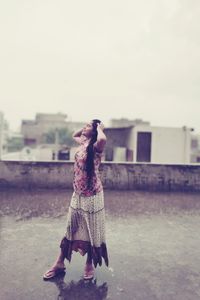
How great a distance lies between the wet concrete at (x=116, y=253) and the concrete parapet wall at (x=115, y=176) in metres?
1.43

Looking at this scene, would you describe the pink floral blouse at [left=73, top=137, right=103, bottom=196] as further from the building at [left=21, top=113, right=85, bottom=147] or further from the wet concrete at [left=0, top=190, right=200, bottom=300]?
the building at [left=21, top=113, right=85, bottom=147]

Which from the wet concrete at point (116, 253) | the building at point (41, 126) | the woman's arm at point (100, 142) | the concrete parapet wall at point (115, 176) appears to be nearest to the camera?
the wet concrete at point (116, 253)

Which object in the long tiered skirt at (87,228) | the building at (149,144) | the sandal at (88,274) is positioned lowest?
the sandal at (88,274)

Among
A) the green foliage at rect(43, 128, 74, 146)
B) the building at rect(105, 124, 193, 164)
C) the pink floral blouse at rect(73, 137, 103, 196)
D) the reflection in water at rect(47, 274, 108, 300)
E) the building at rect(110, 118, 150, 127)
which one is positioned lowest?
the reflection in water at rect(47, 274, 108, 300)

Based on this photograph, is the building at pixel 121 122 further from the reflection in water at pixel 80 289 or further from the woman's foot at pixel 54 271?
the reflection in water at pixel 80 289

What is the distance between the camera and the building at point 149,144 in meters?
22.8

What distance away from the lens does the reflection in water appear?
2.66 meters

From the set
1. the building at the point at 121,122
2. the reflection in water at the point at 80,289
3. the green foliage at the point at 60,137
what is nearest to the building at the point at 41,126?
the green foliage at the point at 60,137

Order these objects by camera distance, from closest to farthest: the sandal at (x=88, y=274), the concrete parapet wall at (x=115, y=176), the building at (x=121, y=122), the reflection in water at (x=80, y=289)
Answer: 1. the reflection in water at (x=80, y=289)
2. the sandal at (x=88, y=274)
3. the concrete parapet wall at (x=115, y=176)
4. the building at (x=121, y=122)

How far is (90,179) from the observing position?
2.92m

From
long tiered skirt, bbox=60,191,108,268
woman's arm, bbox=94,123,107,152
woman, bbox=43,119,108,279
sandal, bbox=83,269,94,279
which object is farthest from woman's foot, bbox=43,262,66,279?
woman's arm, bbox=94,123,107,152

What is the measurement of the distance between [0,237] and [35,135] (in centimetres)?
4512

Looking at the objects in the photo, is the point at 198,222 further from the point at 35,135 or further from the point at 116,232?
the point at 35,135

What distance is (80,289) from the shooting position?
279 cm
